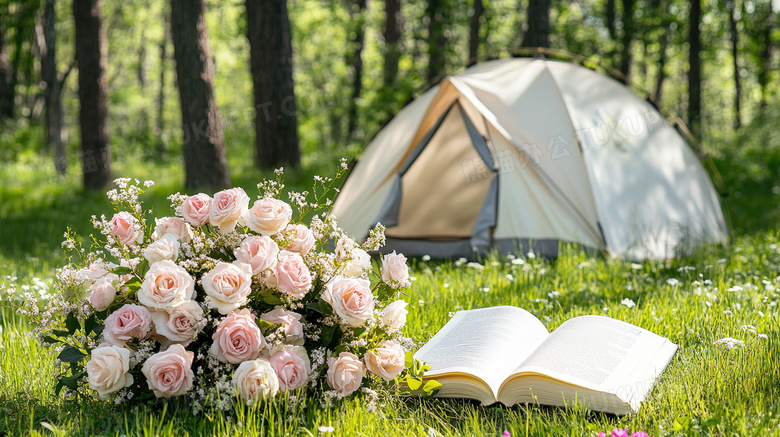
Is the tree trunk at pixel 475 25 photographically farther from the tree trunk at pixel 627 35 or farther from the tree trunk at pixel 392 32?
the tree trunk at pixel 627 35

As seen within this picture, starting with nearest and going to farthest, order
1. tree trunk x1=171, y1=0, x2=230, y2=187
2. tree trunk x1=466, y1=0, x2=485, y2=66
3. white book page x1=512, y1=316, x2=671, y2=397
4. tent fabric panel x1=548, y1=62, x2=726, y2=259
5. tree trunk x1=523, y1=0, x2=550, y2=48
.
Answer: white book page x1=512, y1=316, x2=671, y2=397, tent fabric panel x1=548, y1=62, x2=726, y2=259, tree trunk x1=171, y1=0, x2=230, y2=187, tree trunk x1=523, y1=0, x2=550, y2=48, tree trunk x1=466, y1=0, x2=485, y2=66

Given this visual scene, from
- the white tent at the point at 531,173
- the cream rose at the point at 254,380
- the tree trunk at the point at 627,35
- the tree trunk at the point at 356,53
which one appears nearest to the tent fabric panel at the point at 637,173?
the white tent at the point at 531,173

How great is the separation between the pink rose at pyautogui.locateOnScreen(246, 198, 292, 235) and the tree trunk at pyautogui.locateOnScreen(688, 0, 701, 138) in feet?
36.6

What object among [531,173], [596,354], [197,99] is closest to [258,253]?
[596,354]

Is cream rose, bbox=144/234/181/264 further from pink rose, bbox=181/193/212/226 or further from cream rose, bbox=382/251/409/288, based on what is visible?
cream rose, bbox=382/251/409/288

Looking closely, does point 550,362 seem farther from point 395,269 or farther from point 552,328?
point 552,328

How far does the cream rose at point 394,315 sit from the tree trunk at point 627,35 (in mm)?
12958

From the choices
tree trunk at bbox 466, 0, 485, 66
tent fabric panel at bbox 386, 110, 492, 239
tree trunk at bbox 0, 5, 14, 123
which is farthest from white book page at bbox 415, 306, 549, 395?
tree trunk at bbox 0, 5, 14, 123

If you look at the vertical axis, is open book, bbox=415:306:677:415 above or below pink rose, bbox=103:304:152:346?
below

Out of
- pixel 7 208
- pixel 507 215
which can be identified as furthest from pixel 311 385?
pixel 7 208

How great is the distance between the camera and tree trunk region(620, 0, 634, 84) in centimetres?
1368

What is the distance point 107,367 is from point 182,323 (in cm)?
24

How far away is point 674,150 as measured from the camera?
5.68 m

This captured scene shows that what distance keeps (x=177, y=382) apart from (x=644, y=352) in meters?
1.59
